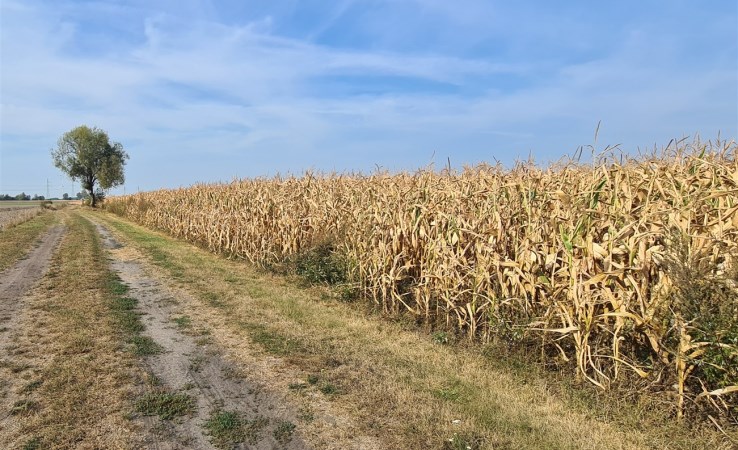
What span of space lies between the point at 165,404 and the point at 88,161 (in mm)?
77341

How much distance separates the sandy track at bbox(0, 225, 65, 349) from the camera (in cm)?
704

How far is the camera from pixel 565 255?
16.7 ft

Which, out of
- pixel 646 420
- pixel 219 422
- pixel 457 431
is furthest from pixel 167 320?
pixel 646 420

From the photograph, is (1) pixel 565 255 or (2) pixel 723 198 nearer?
(2) pixel 723 198

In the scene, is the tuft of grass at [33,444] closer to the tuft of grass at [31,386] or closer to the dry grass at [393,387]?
the tuft of grass at [31,386]

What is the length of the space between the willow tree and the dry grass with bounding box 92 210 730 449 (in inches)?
2860

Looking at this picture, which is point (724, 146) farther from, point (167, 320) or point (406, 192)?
point (167, 320)

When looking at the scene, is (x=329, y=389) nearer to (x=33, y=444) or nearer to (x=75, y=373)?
(x=33, y=444)

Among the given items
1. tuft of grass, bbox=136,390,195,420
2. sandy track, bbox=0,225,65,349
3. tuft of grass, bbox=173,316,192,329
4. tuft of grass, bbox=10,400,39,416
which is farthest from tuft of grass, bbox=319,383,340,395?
sandy track, bbox=0,225,65,349

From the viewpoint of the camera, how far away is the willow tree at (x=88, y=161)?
232 feet

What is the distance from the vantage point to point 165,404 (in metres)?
4.47

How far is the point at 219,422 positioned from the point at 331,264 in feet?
19.9

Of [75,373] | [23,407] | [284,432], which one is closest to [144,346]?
[75,373]

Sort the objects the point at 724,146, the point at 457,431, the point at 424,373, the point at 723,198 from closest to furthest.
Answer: the point at 457,431, the point at 723,198, the point at 724,146, the point at 424,373
